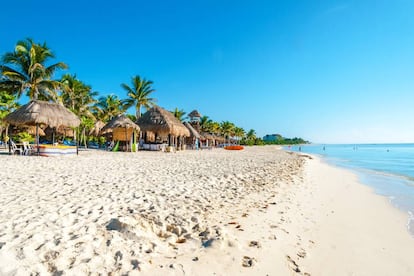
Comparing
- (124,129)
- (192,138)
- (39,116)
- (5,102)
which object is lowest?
(192,138)

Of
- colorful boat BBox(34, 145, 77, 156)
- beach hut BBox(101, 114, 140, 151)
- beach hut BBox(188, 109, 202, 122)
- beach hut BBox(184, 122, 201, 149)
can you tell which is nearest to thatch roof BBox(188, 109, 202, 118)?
beach hut BBox(188, 109, 202, 122)

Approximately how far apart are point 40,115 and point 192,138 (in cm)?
1852

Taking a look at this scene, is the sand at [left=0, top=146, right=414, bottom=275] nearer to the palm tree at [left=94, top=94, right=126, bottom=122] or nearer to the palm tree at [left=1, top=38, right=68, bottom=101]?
the palm tree at [left=1, top=38, right=68, bottom=101]

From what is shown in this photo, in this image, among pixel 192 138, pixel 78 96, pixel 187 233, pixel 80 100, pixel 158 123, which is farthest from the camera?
pixel 192 138

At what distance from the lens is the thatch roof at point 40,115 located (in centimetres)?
1079

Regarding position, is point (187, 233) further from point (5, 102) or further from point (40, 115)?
point (5, 102)

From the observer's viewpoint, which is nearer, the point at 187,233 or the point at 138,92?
the point at 187,233

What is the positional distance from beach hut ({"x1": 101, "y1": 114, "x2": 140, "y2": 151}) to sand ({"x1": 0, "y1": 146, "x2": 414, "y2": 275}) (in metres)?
10.9

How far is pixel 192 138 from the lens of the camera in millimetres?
28391

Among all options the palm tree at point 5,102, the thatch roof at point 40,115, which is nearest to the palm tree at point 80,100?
the palm tree at point 5,102

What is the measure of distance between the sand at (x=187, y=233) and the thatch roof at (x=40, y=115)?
7378 mm

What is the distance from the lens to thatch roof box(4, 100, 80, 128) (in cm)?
1079

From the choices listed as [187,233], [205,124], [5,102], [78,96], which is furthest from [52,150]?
[205,124]

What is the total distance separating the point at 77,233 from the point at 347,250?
298 centimetres
